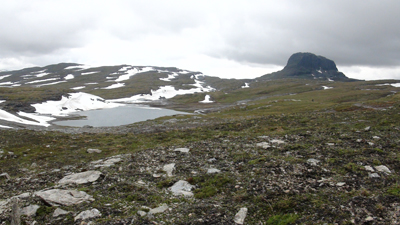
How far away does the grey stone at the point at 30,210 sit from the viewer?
10.9 meters

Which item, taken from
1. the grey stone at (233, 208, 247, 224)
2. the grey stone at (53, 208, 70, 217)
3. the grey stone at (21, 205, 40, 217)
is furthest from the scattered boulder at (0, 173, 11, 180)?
the grey stone at (233, 208, 247, 224)

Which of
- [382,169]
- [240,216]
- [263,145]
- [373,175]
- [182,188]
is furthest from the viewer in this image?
[263,145]

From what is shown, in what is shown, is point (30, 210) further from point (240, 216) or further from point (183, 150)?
point (183, 150)

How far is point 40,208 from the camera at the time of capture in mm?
11305

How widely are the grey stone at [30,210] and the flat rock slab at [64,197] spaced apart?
568mm

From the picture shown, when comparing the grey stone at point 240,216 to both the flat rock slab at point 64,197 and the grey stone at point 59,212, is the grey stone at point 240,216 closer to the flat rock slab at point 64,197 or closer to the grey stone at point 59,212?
the flat rock slab at point 64,197

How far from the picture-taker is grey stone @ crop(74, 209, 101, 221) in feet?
34.3

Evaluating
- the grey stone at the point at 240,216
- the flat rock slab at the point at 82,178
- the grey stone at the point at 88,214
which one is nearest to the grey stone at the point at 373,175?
the grey stone at the point at 240,216

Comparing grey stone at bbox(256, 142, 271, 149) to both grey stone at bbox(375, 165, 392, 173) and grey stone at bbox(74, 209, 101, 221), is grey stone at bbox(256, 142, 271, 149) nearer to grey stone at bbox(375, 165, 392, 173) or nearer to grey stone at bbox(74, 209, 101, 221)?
grey stone at bbox(375, 165, 392, 173)

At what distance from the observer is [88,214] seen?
10703 mm

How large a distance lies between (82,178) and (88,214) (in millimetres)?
5703

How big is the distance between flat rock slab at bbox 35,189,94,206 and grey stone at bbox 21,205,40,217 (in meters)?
0.57

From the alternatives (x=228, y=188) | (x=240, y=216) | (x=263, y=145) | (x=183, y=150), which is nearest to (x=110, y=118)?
(x=183, y=150)

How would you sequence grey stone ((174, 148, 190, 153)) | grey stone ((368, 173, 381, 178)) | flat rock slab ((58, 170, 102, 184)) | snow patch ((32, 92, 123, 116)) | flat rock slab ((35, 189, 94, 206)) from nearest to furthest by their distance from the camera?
1. flat rock slab ((35, 189, 94, 206))
2. grey stone ((368, 173, 381, 178))
3. flat rock slab ((58, 170, 102, 184))
4. grey stone ((174, 148, 190, 153))
5. snow patch ((32, 92, 123, 116))
